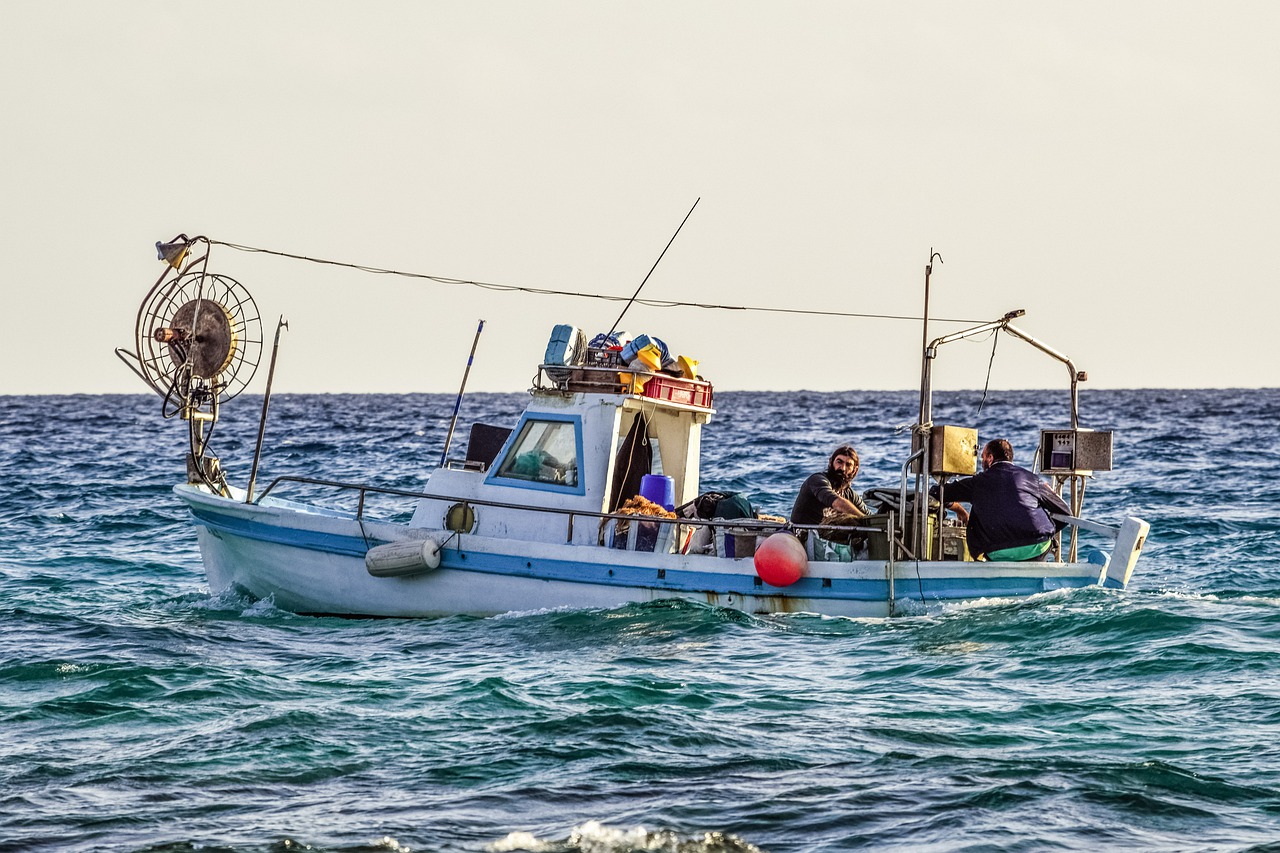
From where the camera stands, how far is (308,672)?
11836mm

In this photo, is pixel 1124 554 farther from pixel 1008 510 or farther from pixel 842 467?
pixel 842 467

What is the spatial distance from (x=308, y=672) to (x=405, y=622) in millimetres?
2281

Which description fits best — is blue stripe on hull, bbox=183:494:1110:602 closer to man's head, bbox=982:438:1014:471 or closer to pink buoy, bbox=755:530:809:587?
pink buoy, bbox=755:530:809:587

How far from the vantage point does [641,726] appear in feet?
32.1

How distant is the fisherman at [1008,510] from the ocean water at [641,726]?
1.66ft

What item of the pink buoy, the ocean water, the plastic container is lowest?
the ocean water

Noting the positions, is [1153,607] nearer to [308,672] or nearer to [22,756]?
[308,672]

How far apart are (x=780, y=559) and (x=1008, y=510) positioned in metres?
1.98

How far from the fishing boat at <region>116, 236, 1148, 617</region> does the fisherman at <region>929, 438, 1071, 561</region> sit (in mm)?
168

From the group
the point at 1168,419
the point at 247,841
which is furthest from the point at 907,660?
the point at 1168,419

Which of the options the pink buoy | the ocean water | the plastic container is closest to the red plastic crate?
the plastic container

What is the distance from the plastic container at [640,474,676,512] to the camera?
46.3 feet

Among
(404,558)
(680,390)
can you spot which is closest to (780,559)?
(680,390)

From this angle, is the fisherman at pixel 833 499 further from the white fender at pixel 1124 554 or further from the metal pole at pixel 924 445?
the white fender at pixel 1124 554
